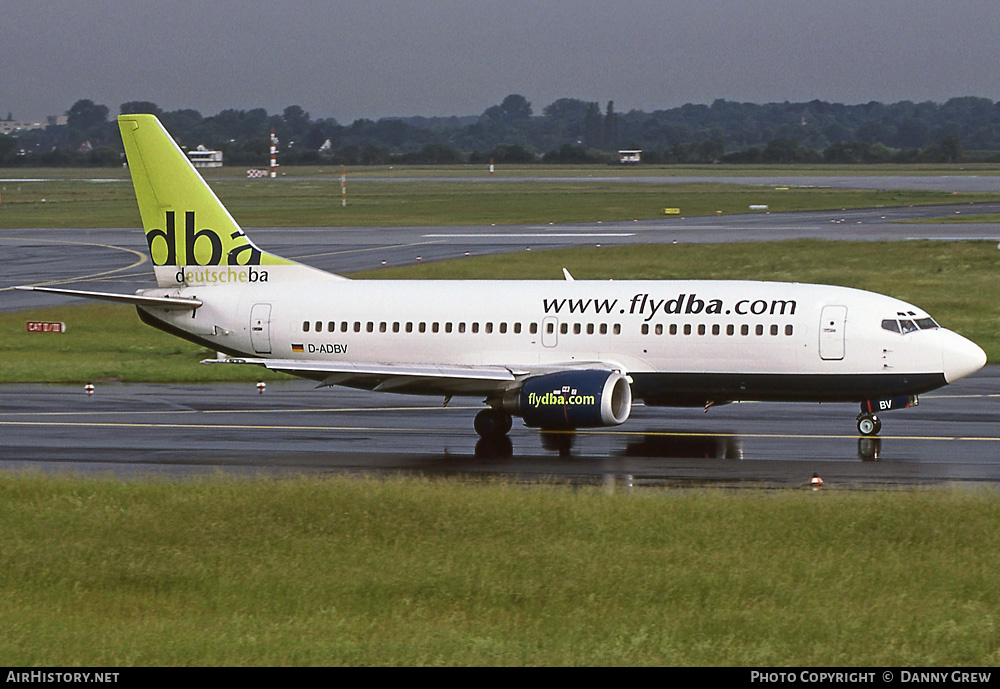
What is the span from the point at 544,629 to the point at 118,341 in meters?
37.9

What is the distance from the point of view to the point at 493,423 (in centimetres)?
3284

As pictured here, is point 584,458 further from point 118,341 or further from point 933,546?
point 118,341

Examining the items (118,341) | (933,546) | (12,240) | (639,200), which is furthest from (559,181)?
(933,546)

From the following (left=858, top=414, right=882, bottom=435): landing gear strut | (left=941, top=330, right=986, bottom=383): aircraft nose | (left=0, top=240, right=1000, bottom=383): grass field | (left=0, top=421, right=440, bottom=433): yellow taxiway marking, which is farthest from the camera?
(left=0, top=240, right=1000, bottom=383): grass field

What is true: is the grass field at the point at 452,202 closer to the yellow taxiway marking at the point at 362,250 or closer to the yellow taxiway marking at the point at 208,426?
the yellow taxiway marking at the point at 362,250

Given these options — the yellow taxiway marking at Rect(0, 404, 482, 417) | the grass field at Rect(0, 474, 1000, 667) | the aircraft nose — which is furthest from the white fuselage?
the grass field at Rect(0, 474, 1000, 667)

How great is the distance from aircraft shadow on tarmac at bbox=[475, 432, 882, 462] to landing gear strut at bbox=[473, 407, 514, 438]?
0.66 ft

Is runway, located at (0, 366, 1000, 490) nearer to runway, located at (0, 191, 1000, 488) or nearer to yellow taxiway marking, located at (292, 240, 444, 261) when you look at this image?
runway, located at (0, 191, 1000, 488)

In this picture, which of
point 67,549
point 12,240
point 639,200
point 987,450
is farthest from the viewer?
point 639,200

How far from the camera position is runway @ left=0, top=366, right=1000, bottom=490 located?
2820 centimetres

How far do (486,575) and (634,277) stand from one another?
4793 cm

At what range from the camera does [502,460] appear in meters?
30.2

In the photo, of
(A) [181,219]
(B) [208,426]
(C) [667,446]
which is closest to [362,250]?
(A) [181,219]

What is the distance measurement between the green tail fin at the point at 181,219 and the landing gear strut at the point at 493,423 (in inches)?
233
